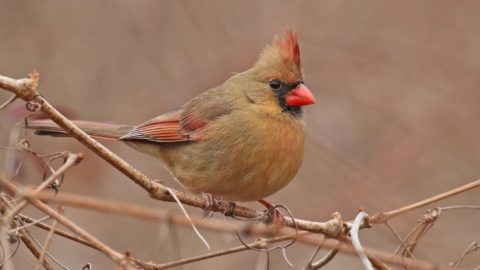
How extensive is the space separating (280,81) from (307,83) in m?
2.52

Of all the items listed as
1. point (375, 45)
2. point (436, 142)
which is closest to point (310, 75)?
point (375, 45)

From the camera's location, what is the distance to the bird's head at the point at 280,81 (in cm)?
430

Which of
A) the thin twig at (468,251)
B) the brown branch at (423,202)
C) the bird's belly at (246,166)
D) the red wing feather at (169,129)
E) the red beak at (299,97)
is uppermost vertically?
the red beak at (299,97)

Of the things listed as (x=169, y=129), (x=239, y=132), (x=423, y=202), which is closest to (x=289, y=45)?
(x=239, y=132)

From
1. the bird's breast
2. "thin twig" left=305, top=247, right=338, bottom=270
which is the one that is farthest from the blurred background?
"thin twig" left=305, top=247, right=338, bottom=270

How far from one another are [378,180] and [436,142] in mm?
788

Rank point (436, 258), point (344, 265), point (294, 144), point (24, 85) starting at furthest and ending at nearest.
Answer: point (344, 265)
point (436, 258)
point (294, 144)
point (24, 85)

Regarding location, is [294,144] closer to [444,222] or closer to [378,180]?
[378,180]

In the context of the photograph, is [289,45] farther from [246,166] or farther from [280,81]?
[246,166]

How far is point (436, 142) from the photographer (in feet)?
20.9

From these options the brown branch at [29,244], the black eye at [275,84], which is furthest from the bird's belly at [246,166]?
the brown branch at [29,244]

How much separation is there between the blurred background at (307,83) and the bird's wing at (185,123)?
1.61m

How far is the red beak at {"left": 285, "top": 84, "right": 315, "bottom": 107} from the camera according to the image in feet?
14.1

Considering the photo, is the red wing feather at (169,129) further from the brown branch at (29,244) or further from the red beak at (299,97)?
the brown branch at (29,244)
